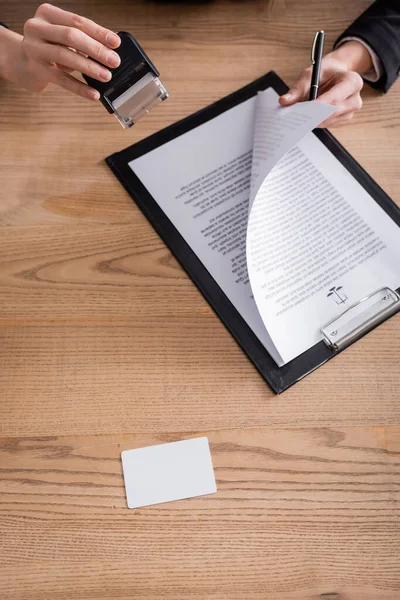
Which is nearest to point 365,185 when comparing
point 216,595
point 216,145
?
point 216,145

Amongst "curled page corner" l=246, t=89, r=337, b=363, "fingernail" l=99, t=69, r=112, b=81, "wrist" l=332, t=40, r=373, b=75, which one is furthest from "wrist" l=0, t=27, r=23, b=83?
"wrist" l=332, t=40, r=373, b=75

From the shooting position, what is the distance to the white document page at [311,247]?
A: 0.65m

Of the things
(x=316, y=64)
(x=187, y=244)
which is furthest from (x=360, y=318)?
(x=316, y=64)

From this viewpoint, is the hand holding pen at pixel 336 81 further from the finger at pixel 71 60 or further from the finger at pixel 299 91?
the finger at pixel 71 60

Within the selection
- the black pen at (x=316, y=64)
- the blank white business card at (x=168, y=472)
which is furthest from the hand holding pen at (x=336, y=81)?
the blank white business card at (x=168, y=472)

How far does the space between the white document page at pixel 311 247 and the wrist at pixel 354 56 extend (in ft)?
0.45

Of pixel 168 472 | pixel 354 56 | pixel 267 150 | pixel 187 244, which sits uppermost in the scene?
pixel 354 56

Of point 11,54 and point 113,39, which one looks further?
point 11,54

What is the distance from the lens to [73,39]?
2.07ft

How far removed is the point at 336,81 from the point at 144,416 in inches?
20.1

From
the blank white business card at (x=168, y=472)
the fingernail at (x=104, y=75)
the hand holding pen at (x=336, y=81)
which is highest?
the hand holding pen at (x=336, y=81)

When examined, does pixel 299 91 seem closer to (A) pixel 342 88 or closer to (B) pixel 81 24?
(A) pixel 342 88

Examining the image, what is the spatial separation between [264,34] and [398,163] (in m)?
0.28

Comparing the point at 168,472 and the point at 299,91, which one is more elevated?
the point at 299,91
